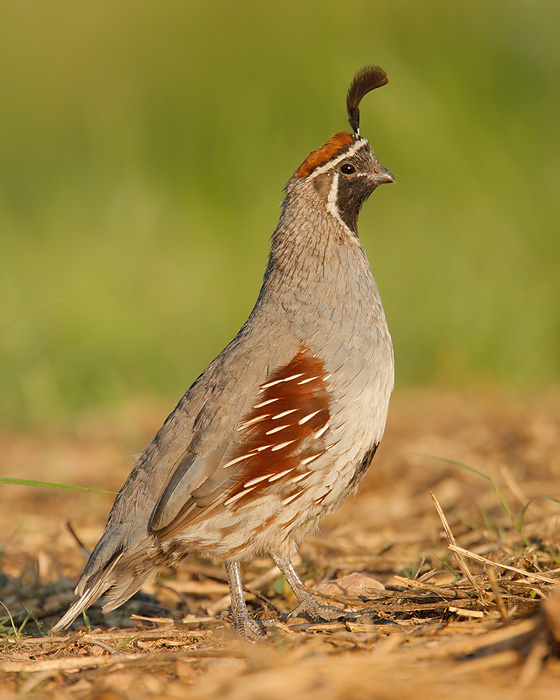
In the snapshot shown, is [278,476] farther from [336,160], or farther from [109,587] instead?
[336,160]

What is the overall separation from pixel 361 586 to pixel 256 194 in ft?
28.9

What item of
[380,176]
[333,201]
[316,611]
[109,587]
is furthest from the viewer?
[380,176]

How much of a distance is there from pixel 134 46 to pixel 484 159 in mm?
6777

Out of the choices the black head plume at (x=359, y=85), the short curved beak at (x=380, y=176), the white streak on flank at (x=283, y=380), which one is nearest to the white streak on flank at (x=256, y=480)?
the white streak on flank at (x=283, y=380)

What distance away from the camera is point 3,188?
507 inches

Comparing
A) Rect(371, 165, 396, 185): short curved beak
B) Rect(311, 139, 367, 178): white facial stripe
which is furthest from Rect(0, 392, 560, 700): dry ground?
Rect(311, 139, 367, 178): white facial stripe

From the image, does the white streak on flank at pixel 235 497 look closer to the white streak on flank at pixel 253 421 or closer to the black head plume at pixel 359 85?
the white streak on flank at pixel 253 421

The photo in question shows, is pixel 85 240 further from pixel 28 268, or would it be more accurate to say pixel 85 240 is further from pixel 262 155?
pixel 262 155

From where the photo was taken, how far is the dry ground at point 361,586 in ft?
8.01

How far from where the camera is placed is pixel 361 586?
155 inches

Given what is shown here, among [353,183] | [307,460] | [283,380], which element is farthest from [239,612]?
[353,183]

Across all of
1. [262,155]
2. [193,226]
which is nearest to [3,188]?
[193,226]

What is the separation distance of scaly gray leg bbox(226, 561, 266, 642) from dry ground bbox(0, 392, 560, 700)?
0.09m

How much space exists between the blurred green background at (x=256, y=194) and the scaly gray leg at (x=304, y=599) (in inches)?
204
